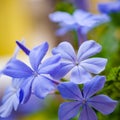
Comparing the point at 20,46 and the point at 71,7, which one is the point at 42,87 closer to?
the point at 20,46

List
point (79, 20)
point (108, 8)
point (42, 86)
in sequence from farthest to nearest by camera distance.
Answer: point (108, 8), point (79, 20), point (42, 86)

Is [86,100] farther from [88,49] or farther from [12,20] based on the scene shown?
[12,20]

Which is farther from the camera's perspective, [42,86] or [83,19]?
[83,19]

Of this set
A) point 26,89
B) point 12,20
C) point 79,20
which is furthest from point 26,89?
point 12,20

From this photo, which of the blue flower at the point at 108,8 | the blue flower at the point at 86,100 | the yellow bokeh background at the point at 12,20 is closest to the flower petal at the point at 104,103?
the blue flower at the point at 86,100

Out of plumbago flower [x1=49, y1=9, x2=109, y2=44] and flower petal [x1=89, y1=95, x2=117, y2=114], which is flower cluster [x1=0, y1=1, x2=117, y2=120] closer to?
flower petal [x1=89, y1=95, x2=117, y2=114]

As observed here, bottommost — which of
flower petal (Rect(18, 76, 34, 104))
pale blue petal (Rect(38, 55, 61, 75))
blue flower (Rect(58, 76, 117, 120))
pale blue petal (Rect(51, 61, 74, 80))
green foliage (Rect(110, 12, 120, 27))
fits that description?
blue flower (Rect(58, 76, 117, 120))

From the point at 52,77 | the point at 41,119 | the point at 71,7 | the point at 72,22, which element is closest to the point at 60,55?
the point at 52,77

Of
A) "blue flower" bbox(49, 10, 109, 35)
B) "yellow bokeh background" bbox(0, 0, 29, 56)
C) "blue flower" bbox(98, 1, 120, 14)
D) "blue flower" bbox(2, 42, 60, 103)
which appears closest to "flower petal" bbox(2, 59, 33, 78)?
"blue flower" bbox(2, 42, 60, 103)

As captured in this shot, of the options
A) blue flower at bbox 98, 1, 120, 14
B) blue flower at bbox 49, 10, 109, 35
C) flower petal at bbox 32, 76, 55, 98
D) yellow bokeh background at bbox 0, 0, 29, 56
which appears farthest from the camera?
yellow bokeh background at bbox 0, 0, 29, 56
